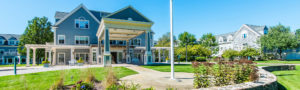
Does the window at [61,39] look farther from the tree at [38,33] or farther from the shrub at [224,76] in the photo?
the shrub at [224,76]

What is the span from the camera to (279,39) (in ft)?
88.9

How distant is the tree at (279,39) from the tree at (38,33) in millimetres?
42142

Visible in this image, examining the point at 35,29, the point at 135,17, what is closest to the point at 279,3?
the point at 135,17

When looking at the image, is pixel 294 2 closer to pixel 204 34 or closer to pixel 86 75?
pixel 86 75

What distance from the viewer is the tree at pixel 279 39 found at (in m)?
26.6

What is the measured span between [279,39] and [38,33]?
4528cm

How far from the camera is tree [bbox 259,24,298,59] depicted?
2662 cm

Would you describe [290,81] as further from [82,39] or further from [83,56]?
[82,39]

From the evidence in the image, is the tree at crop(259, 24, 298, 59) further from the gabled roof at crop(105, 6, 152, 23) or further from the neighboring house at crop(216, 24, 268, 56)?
the gabled roof at crop(105, 6, 152, 23)

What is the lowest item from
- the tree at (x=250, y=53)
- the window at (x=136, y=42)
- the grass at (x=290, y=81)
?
the grass at (x=290, y=81)

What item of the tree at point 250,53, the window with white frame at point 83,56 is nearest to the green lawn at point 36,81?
the window with white frame at point 83,56

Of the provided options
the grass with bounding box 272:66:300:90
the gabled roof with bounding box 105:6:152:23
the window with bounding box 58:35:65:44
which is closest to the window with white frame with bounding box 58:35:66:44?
the window with bounding box 58:35:65:44

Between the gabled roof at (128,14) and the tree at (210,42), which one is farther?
the tree at (210,42)

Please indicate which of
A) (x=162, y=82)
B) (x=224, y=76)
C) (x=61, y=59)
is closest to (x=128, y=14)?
(x=61, y=59)
